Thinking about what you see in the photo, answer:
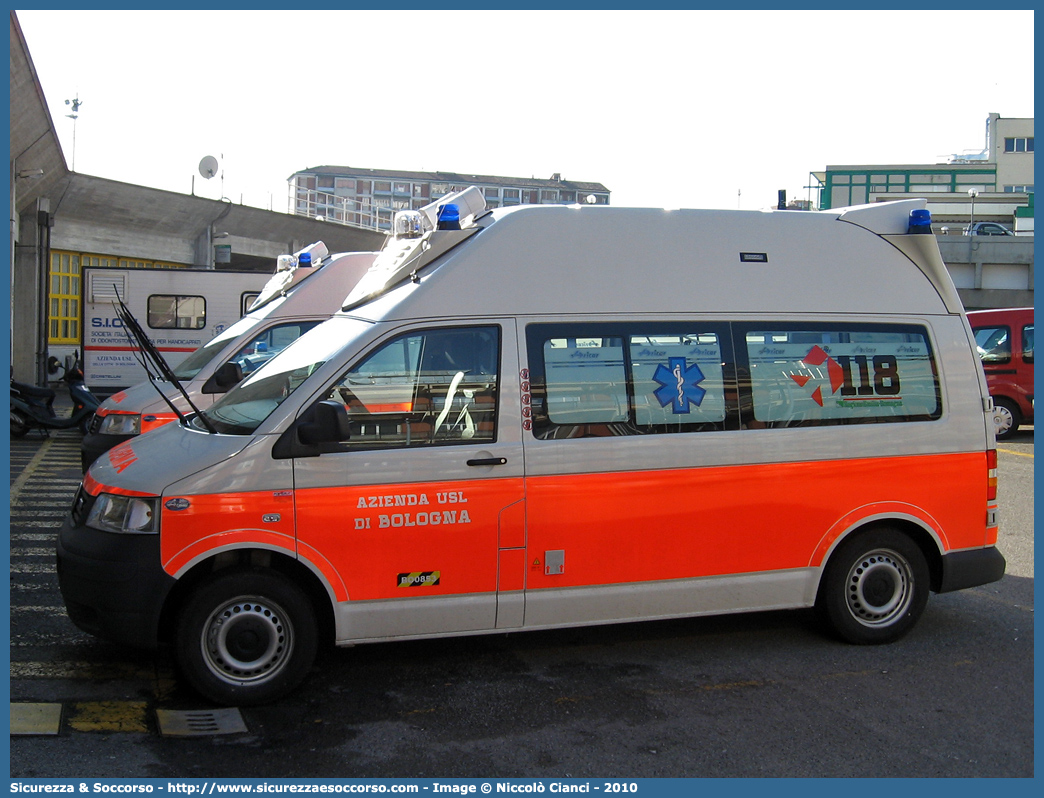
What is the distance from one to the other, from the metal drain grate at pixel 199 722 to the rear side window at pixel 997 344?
1462 cm

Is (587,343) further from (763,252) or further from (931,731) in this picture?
(931,731)

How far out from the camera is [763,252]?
596cm

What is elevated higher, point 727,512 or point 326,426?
point 326,426

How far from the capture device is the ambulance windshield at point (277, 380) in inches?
208

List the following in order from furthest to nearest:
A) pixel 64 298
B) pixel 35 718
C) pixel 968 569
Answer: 1. pixel 64 298
2. pixel 968 569
3. pixel 35 718

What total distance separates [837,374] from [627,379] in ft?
4.52

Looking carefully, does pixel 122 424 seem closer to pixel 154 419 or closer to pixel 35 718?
pixel 154 419

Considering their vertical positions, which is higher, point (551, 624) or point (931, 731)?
point (551, 624)

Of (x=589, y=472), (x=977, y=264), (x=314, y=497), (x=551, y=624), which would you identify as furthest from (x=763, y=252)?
(x=977, y=264)

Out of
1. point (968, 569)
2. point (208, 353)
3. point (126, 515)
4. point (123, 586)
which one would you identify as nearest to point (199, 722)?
point (123, 586)

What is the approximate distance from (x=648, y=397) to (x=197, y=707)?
2.89 meters

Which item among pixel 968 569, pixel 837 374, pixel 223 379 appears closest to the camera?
pixel 837 374

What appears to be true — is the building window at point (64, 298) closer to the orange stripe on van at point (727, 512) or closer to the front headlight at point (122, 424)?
the front headlight at point (122, 424)

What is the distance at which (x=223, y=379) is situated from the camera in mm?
9219
